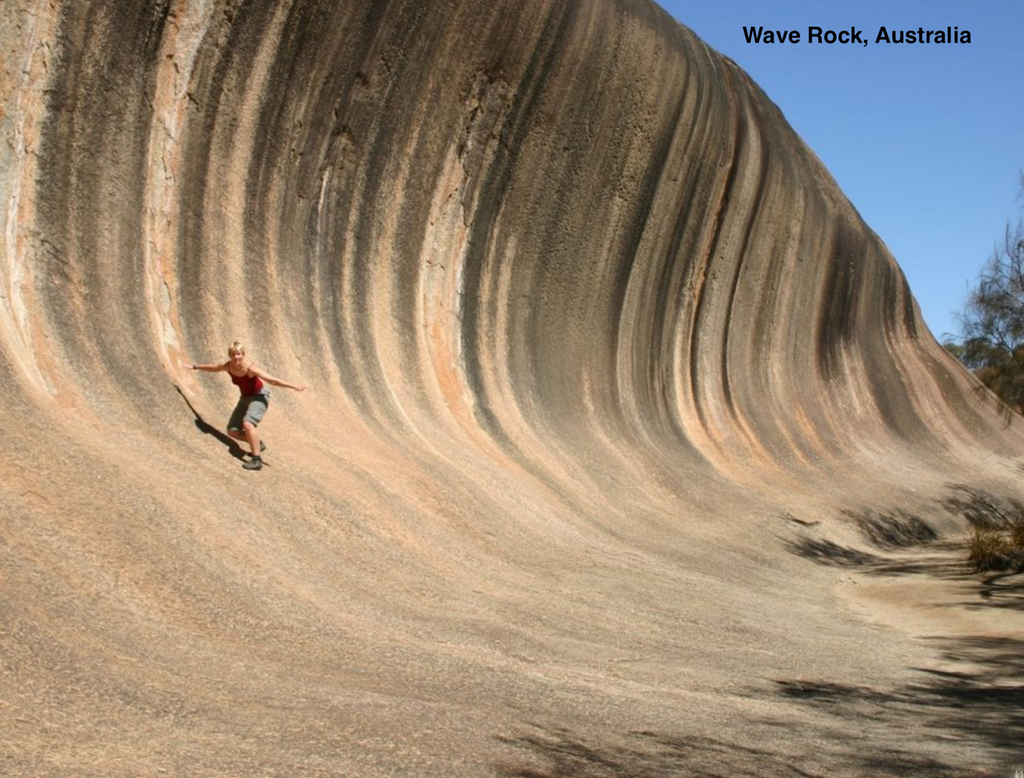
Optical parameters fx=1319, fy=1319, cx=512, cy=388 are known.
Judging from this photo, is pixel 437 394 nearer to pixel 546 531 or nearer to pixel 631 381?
pixel 546 531

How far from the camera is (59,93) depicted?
1048 centimetres

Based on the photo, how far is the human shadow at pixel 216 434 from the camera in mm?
10047

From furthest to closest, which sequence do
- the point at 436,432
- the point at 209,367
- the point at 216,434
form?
the point at 436,432 → the point at 209,367 → the point at 216,434

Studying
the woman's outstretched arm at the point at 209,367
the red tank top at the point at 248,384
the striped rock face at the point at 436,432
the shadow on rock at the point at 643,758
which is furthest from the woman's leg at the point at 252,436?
the shadow on rock at the point at 643,758

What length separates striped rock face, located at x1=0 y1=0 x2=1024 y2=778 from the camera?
19.9ft

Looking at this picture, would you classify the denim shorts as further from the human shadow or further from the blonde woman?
the human shadow

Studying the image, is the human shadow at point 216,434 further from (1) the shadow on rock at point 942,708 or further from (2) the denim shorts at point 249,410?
(1) the shadow on rock at point 942,708

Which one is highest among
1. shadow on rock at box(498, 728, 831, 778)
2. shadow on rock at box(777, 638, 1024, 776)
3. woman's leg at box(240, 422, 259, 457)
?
woman's leg at box(240, 422, 259, 457)

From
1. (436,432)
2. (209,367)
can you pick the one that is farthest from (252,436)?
(436,432)

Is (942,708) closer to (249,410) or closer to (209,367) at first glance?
(249,410)

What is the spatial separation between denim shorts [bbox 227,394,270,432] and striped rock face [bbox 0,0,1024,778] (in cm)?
22

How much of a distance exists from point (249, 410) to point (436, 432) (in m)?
3.37

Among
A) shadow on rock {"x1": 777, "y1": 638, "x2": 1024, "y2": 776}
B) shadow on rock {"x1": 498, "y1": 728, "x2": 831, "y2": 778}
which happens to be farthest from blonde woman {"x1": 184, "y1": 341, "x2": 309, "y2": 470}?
shadow on rock {"x1": 498, "y1": 728, "x2": 831, "y2": 778}

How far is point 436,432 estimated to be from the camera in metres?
13.4
